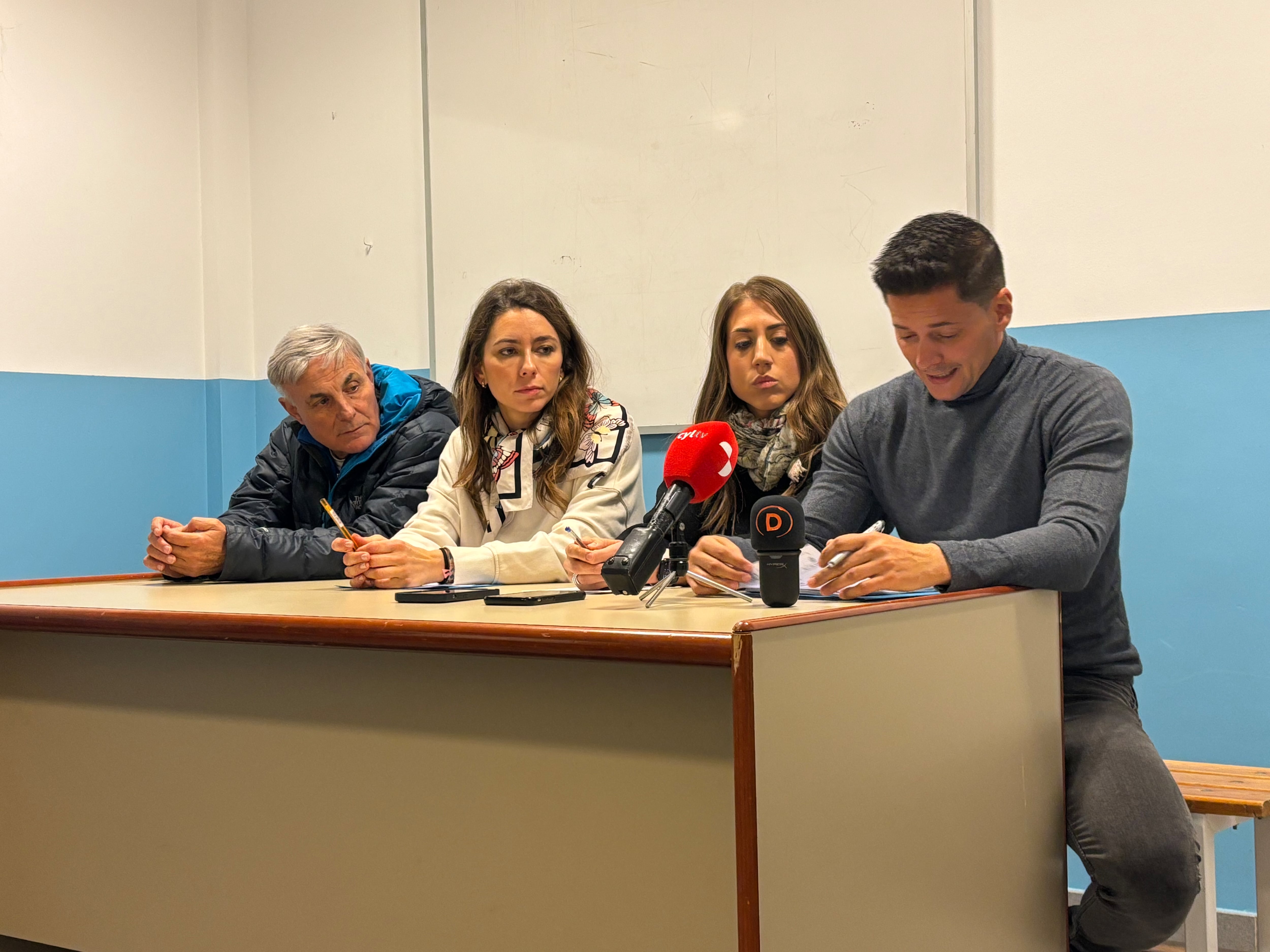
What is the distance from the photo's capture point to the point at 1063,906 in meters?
1.50

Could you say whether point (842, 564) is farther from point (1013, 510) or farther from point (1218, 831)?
point (1218, 831)

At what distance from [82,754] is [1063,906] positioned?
1.33 meters

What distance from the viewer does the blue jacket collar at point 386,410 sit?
8.10 ft

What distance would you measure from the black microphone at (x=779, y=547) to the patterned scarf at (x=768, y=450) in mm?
804

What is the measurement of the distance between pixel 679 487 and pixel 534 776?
36 cm

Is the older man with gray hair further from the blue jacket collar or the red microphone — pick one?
the red microphone

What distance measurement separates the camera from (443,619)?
1221 millimetres

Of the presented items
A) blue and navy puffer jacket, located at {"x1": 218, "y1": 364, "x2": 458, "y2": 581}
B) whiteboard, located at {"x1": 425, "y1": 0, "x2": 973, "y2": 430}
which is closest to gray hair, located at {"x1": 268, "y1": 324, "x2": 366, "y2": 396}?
blue and navy puffer jacket, located at {"x1": 218, "y1": 364, "x2": 458, "y2": 581}

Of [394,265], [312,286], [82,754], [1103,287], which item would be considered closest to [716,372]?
[1103,287]

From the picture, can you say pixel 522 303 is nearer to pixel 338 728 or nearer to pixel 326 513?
pixel 326 513

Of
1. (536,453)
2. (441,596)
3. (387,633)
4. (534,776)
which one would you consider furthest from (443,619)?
(536,453)

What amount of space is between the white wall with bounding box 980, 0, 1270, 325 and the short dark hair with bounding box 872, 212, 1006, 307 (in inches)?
37.0

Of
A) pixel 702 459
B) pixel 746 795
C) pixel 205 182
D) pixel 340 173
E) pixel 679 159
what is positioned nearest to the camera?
pixel 746 795

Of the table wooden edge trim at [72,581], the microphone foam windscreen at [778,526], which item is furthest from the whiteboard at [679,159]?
the microphone foam windscreen at [778,526]
